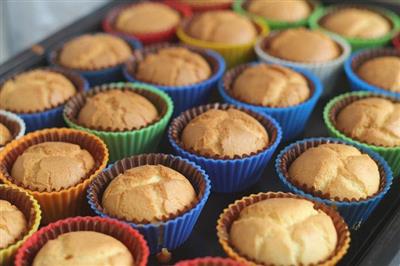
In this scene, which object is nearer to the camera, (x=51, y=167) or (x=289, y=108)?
(x=51, y=167)

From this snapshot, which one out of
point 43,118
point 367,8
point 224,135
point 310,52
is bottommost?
point 43,118

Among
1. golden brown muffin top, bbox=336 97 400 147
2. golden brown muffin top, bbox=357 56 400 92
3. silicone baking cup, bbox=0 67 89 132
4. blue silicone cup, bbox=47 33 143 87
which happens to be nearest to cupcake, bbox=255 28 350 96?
golden brown muffin top, bbox=357 56 400 92

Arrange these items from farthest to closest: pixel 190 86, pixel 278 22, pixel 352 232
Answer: pixel 278 22 < pixel 190 86 < pixel 352 232

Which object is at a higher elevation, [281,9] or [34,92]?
[281,9]

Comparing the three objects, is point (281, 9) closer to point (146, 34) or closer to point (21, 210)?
point (146, 34)

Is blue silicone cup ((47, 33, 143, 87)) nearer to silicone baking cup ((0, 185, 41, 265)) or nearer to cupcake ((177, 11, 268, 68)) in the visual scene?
cupcake ((177, 11, 268, 68))

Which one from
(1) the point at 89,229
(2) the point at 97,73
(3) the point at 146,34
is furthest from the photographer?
(3) the point at 146,34

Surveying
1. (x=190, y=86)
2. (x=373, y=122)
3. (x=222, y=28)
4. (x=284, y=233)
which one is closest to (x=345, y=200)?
(x=284, y=233)
